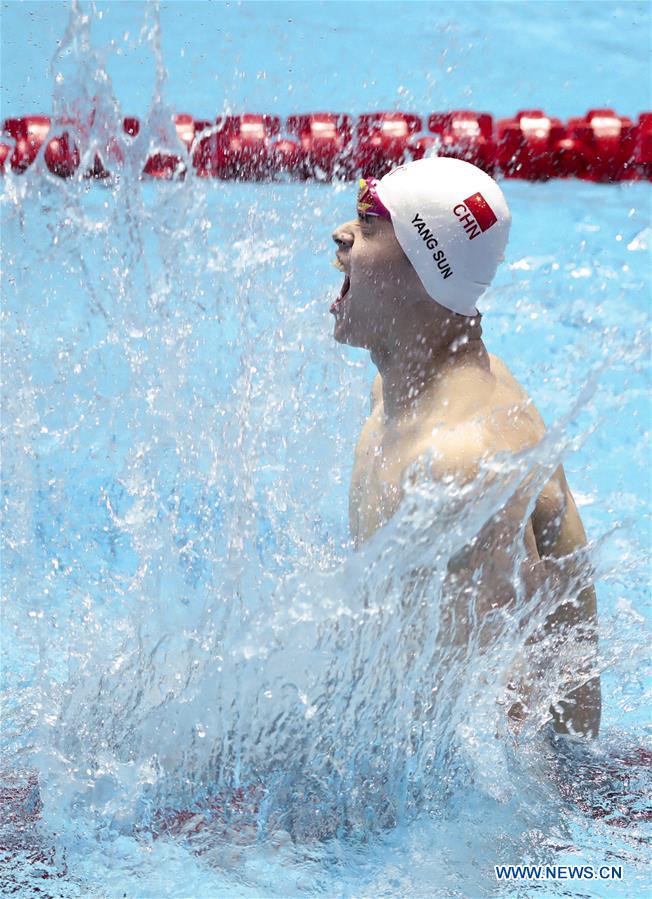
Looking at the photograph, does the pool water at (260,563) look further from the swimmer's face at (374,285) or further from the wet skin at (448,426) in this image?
the swimmer's face at (374,285)

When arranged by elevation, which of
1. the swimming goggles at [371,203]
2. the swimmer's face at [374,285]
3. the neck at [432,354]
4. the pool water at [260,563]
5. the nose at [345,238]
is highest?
the swimming goggles at [371,203]

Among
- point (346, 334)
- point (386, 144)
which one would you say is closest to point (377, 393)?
point (346, 334)

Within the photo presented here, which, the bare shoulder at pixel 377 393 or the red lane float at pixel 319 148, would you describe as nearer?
the bare shoulder at pixel 377 393

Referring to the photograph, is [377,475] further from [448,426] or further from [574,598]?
[574,598]

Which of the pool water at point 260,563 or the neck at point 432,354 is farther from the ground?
the neck at point 432,354

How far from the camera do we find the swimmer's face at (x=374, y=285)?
6.40 ft

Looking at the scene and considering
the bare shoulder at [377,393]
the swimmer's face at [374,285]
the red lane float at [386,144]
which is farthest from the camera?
the red lane float at [386,144]

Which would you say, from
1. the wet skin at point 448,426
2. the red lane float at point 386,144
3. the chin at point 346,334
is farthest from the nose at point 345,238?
the red lane float at point 386,144

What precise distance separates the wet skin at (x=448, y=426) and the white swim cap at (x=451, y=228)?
0.09 ft

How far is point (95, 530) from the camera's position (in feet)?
10.8

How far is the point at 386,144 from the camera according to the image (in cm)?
500

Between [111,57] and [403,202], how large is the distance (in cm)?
477

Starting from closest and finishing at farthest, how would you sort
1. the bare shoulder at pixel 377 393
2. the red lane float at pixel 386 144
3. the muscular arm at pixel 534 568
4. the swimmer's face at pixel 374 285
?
the muscular arm at pixel 534 568 < the swimmer's face at pixel 374 285 < the bare shoulder at pixel 377 393 < the red lane float at pixel 386 144

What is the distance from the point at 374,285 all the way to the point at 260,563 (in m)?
0.72
